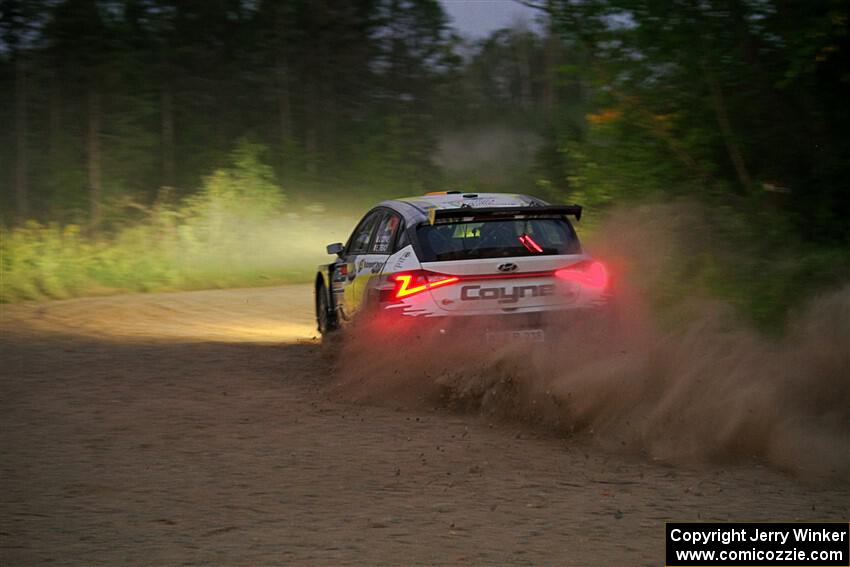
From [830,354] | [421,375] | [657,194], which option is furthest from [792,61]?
[421,375]

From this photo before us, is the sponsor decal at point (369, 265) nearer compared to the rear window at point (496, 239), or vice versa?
the rear window at point (496, 239)

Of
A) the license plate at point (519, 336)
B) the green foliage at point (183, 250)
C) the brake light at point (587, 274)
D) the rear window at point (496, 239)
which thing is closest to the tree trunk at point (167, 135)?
the green foliage at point (183, 250)

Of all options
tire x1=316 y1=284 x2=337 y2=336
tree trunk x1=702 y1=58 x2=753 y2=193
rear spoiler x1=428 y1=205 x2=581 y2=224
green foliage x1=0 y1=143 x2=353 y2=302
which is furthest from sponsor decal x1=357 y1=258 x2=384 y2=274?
green foliage x1=0 y1=143 x2=353 y2=302

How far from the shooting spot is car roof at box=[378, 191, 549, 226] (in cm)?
1062

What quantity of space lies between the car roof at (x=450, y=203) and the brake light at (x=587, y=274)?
833mm

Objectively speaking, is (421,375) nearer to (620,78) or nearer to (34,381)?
(34,381)

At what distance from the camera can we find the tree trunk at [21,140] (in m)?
46.6

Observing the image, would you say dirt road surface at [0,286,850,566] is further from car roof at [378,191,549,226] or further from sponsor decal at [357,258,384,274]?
car roof at [378,191,549,226]

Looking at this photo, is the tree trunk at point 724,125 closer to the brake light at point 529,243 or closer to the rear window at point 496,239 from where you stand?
the rear window at point 496,239

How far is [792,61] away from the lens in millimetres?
12289

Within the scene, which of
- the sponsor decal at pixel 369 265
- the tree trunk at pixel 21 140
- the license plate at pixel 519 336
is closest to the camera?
the license plate at pixel 519 336

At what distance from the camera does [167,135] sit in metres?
48.2

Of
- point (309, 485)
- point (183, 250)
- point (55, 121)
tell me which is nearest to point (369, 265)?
point (309, 485)

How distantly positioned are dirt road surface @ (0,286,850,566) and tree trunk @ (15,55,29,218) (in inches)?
1487
